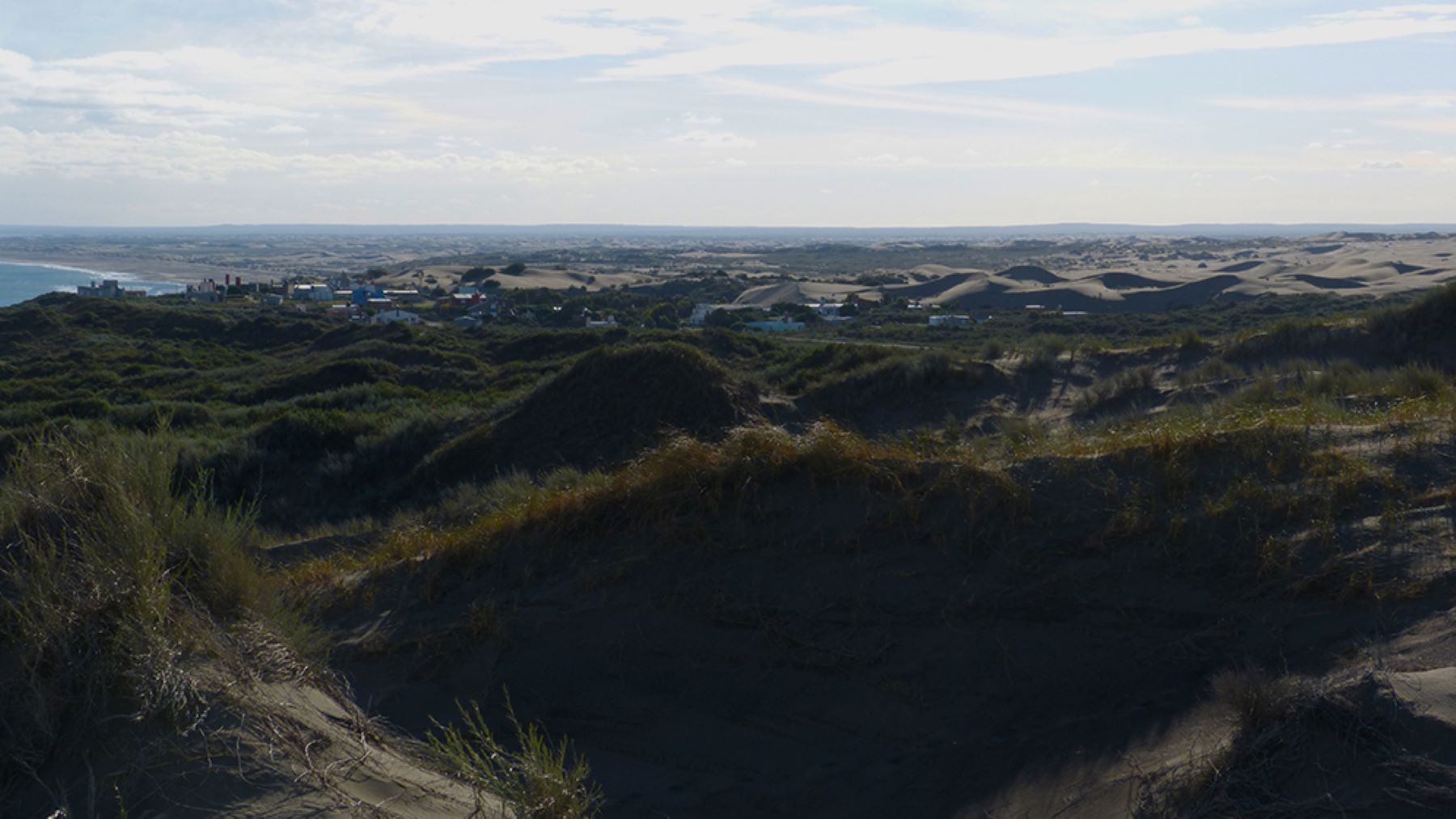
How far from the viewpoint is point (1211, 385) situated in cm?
1705

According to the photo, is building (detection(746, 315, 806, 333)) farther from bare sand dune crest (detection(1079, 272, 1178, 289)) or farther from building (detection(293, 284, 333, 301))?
building (detection(293, 284, 333, 301))

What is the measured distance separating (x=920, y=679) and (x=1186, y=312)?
161 ft

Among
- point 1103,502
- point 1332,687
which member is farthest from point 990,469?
point 1332,687

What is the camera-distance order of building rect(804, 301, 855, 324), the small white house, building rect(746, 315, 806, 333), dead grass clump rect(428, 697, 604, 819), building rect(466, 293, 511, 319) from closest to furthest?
dead grass clump rect(428, 697, 604, 819) < building rect(746, 315, 806, 333) < the small white house < building rect(804, 301, 855, 324) < building rect(466, 293, 511, 319)

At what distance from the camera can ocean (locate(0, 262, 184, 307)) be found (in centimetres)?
8725

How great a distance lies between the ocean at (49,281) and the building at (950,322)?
2606 inches

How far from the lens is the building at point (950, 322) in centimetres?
4584

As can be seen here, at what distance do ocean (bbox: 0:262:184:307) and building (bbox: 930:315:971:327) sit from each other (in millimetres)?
66182

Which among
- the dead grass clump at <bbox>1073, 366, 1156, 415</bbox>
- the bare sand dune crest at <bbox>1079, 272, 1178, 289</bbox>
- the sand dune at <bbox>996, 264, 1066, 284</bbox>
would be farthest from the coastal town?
the dead grass clump at <bbox>1073, 366, 1156, 415</bbox>

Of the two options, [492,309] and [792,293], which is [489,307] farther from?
[792,293]

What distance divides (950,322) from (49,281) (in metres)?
98.3

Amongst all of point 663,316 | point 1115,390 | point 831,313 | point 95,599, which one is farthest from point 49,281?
point 95,599

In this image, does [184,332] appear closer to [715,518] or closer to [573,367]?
[573,367]

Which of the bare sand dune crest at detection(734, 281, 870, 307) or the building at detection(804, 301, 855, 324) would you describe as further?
the bare sand dune crest at detection(734, 281, 870, 307)
